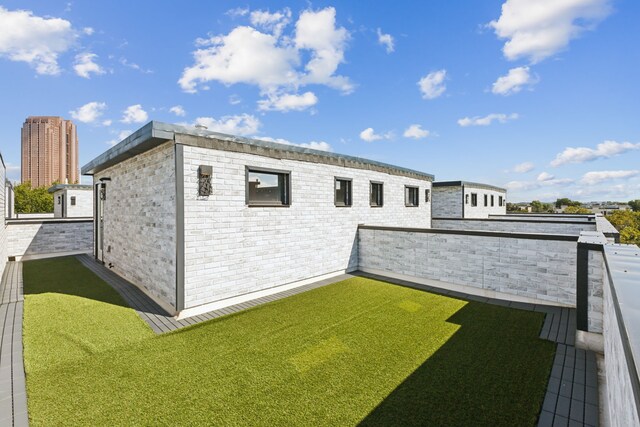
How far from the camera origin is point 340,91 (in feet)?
49.6

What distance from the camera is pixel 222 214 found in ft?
19.4

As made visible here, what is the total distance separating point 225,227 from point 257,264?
128 cm

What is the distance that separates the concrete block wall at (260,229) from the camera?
18.3 ft

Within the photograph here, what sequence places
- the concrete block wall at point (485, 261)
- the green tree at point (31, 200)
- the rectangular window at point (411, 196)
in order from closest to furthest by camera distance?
the concrete block wall at point (485, 261), the rectangular window at point (411, 196), the green tree at point (31, 200)

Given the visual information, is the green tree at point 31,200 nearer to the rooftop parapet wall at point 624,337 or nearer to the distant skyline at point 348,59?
the distant skyline at point 348,59

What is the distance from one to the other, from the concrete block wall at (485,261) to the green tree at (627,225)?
38717 millimetres

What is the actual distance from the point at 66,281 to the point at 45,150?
10808 cm

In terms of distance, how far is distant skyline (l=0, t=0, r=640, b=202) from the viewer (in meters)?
7.58

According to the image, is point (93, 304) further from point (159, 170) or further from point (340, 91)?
point (340, 91)

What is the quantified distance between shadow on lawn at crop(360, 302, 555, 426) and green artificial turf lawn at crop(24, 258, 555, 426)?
1 centimetres

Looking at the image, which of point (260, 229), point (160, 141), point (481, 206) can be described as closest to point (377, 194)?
point (260, 229)

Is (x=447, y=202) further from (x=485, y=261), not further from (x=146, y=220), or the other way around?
(x=146, y=220)

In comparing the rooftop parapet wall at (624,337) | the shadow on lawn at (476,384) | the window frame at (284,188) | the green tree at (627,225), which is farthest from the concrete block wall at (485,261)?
the green tree at (627,225)

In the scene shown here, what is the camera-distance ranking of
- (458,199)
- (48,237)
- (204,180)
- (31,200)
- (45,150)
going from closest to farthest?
(204,180), (48,237), (458,199), (31,200), (45,150)
